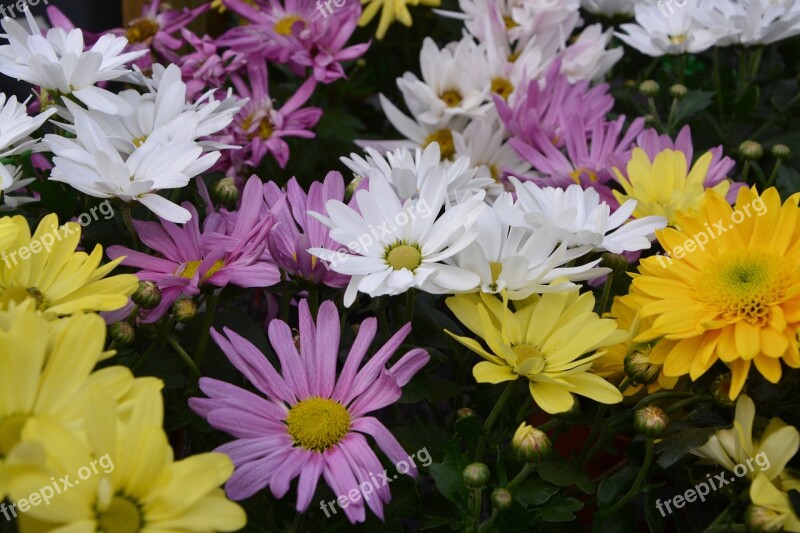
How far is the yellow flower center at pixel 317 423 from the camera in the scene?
512 millimetres

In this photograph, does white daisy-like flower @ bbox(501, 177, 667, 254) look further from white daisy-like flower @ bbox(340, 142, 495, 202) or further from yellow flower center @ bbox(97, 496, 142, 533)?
yellow flower center @ bbox(97, 496, 142, 533)

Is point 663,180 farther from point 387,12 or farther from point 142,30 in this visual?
point 142,30

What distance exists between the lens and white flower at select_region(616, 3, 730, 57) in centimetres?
92

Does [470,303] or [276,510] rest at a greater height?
[470,303]

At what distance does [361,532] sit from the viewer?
0.54m

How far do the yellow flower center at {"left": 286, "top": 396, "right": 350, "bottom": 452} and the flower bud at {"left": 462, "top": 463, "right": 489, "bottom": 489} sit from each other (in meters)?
0.08

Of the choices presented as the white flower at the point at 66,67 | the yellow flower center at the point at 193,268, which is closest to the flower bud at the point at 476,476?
the yellow flower center at the point at 193,268

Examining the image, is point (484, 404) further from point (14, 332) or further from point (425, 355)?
point (14, 332)

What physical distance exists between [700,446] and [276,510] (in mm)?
277

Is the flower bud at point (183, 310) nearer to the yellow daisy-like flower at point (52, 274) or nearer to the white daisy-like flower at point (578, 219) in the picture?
the yellow daisy-like flower at point (52, 274)

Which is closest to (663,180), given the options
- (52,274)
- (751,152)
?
(751,152)

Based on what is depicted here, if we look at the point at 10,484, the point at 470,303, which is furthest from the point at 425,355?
the point at 10,484

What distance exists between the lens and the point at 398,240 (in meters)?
0.58

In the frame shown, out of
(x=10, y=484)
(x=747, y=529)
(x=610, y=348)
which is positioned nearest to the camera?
(x=10, y=484)
